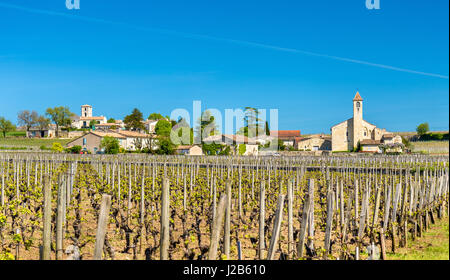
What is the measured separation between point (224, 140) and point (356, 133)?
80.3 ft

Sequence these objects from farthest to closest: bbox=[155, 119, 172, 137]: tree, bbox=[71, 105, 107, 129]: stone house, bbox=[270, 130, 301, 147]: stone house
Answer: bbox=[71, 105, 107, 129]: stone house, bbox=[270, 130, 301, 147]: stone house, bbox=[155, 119, 172, 137]: tree

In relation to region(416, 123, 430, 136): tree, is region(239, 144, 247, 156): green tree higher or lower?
lower

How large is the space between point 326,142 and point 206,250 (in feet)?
243

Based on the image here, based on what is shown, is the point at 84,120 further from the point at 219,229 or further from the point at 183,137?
the point at 219,229

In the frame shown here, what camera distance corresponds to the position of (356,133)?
230ft

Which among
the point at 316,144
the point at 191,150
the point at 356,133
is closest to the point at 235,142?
the point at 191,150

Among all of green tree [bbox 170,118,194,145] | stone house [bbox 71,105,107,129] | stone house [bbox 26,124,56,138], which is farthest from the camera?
stone house [bbox 71,105,107,129]

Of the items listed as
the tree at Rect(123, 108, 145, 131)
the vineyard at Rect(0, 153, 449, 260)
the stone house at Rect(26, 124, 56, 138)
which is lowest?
the vineyard at Rect(0, 153, 449, 260)

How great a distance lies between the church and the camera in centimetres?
7006

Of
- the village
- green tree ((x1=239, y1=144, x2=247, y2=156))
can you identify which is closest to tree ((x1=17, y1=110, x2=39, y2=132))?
the village

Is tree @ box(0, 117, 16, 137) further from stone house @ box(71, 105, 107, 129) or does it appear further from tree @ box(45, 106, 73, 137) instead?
stone house @ box(71, 105, 107, 129)

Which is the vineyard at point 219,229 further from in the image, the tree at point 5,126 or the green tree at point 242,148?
the tree at point 5,126

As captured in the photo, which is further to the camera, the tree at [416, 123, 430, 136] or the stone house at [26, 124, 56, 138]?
the stone house at [26, 124, 56, 138]
